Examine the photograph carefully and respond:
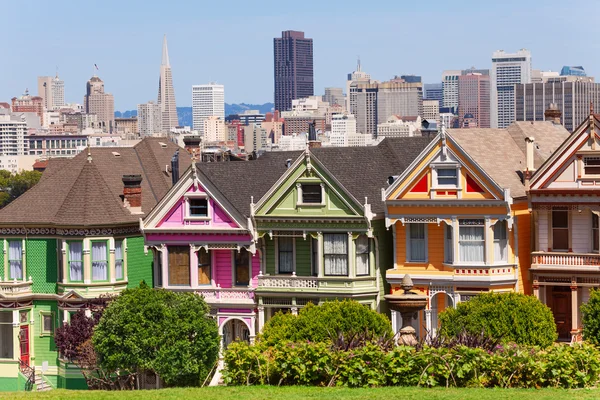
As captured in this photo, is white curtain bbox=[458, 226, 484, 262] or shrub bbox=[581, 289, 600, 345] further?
white curtain bbox=[458, 226, 484, 262]

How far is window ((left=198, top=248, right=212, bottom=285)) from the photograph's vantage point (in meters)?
51.7

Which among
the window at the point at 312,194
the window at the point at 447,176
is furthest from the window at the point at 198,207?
the window at the point at 447,176

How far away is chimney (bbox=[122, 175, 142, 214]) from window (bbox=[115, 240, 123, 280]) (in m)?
1.93

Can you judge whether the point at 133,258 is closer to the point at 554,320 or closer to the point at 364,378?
the point at 554,320

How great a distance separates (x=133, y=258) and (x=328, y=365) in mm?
17360

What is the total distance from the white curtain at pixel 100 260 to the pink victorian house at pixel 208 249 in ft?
5.57

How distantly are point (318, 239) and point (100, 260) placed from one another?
7.72 meters

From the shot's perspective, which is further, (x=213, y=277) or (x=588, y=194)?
(x=213, y=277)

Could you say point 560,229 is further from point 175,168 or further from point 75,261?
point 75,261

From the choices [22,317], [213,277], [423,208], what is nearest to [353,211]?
[423,208]

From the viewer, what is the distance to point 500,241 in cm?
4781

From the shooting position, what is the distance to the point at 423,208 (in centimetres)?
4831

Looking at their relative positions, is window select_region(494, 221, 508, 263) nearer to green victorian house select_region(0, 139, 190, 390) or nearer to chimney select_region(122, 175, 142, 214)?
green victorian house select_region(0, 139, 190, 390)

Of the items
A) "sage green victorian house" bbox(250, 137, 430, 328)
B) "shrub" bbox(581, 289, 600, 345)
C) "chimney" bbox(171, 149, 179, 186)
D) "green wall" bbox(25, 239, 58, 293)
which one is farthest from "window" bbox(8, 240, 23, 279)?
"shrub" bbox(581, 289, 600, 345)
